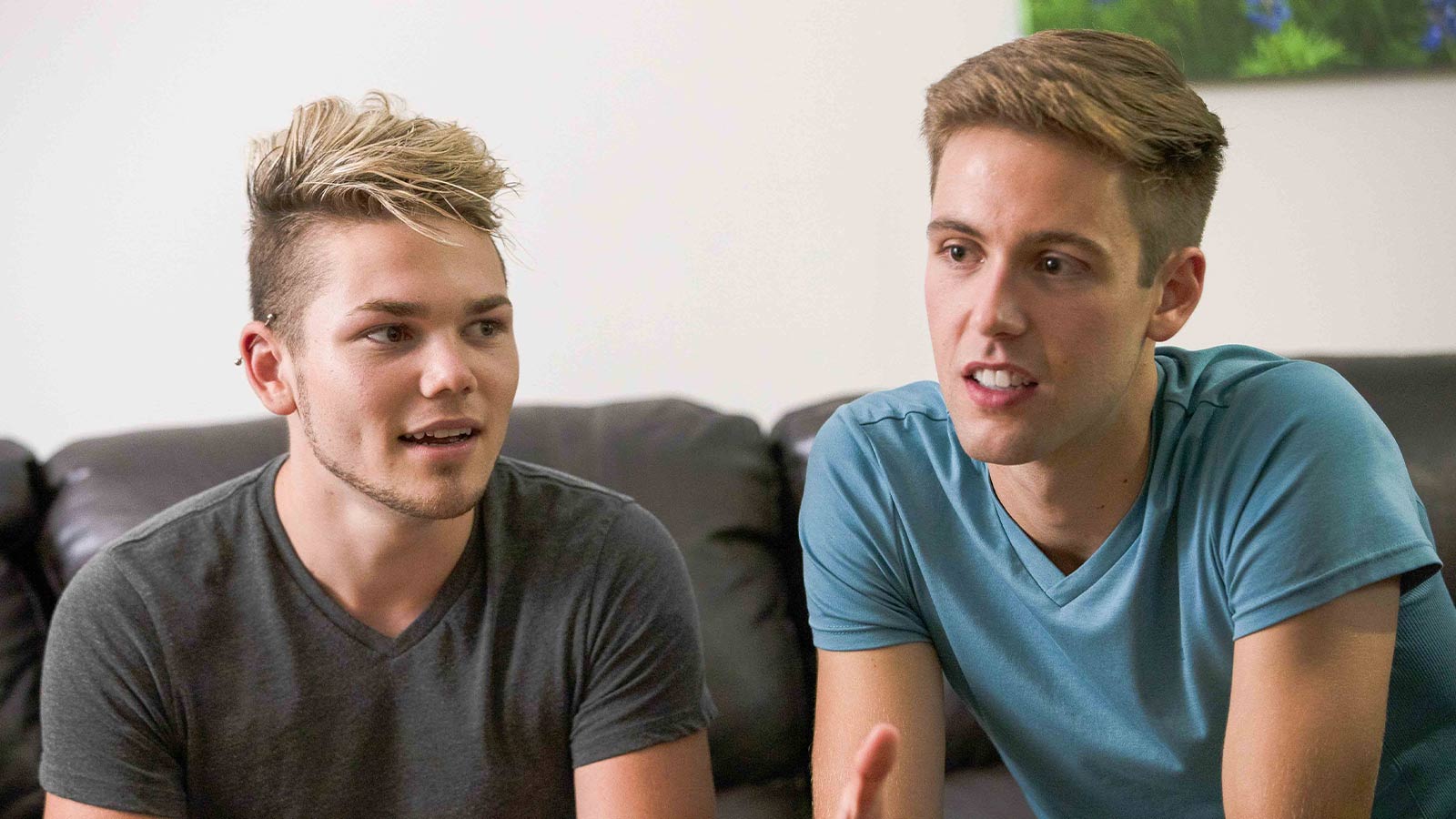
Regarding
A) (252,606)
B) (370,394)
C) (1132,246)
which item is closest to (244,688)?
(252,606)

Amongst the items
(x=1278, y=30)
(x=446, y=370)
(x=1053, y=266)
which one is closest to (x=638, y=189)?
(x=446, y=370)

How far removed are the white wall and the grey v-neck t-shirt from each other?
0.73 meters

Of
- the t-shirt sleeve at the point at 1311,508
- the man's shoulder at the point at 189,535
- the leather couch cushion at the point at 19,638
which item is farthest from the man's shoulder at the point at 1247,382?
the leather couch cushion at the point at 19,638

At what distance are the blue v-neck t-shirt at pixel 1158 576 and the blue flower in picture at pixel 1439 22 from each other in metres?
1.20

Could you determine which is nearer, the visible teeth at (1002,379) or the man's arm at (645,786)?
the visible teeth at (1002,379)

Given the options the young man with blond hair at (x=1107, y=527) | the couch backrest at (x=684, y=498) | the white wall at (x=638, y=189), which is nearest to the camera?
the young man with blond hair at (x=1107, y=527)

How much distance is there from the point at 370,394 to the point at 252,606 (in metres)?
0.30

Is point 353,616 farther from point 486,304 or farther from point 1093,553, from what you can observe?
point 1093,553

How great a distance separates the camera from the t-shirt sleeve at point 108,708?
4.36 ft

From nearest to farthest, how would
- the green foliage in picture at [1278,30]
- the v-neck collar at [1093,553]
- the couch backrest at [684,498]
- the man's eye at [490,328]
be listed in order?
the v-neck collar at [1093,553] < the man's eye at [490,328] < the couch backrest at [684,498] < the green foliage in picture at [1278,30]

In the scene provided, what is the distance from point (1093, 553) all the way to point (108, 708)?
3.50ft

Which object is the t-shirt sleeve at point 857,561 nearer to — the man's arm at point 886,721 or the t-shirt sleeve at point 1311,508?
the man's arm at point 886,721

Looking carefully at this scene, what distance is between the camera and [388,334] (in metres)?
1.36

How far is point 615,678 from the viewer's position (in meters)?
1.42
